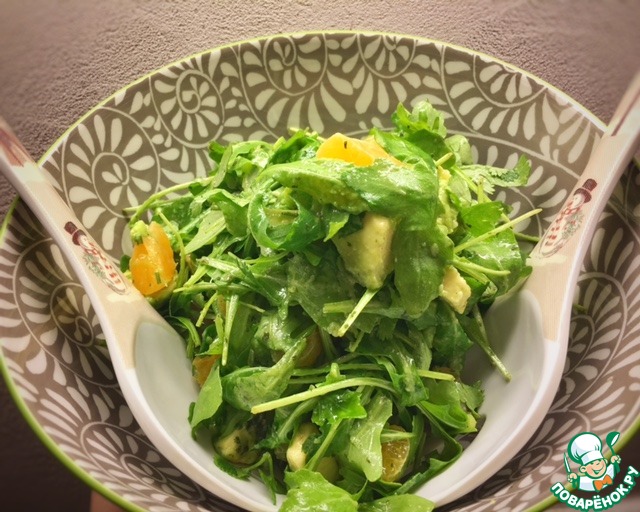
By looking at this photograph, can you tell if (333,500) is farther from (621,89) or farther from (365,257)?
(621,89)

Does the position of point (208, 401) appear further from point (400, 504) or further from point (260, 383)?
point (400, 504)

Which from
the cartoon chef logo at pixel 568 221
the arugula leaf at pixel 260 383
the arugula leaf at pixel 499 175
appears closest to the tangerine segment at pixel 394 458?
the arugula leaf at pixel 260 383

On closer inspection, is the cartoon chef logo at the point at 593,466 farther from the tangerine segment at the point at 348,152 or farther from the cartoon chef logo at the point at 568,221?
the tangerine segment at the point at 348,152

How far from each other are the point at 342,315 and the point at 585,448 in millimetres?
407

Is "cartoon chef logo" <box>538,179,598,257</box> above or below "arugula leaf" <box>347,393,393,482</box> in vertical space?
above

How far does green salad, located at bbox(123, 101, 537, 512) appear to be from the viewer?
2.80ft

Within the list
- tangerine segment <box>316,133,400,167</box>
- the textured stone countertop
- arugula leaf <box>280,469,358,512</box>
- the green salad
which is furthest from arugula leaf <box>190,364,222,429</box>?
the textured stone countertop

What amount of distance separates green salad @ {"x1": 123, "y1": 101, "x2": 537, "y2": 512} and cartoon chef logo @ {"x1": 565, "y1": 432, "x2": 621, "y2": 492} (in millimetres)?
185

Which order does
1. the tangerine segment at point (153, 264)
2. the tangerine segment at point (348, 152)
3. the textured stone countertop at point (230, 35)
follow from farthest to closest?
1. the textured stone countertop at point (230, 35)
2. the tangerine segment at point (153, 264)
3. the tangerine segment at point (348, 152)

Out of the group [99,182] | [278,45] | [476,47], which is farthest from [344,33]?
[99,182]

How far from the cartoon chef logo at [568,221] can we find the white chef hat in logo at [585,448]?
0.32m

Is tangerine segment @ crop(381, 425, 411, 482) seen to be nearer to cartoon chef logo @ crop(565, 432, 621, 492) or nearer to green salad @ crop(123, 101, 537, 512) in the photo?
green salad @ crop(123, 101, 537, 512)

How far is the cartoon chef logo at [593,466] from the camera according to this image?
0.80 metres

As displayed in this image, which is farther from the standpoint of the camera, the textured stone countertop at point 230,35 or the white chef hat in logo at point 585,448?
the textured stone countertop at point 230,35
